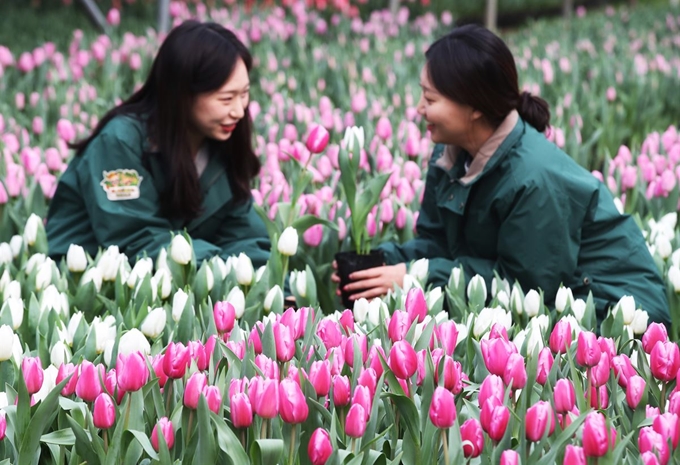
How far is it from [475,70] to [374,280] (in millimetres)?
677

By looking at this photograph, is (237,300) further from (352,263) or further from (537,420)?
(537,420)

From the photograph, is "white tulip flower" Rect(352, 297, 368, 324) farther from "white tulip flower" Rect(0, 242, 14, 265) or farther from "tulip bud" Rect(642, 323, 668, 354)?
"white tulip flower" Rect(0, 242, 14, 265)

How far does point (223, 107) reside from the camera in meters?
3.27

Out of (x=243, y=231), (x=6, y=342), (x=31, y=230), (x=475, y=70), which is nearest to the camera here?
(x=6, y=342)

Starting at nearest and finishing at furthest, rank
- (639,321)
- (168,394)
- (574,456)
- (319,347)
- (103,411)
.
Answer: (574,456), (103,411), (168,394), (319,347), (639,321)

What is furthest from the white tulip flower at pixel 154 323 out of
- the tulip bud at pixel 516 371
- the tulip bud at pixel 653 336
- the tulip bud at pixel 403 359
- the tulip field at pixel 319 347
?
the tulip bud at pixel 653 336

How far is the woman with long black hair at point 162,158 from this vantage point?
3.24 m

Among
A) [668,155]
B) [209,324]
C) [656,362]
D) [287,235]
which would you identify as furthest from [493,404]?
[668,155]

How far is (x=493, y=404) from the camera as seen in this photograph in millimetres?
1582

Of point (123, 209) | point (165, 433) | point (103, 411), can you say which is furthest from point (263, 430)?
point (123, 209)

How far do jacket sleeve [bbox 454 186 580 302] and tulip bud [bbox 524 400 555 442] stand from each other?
1264mm

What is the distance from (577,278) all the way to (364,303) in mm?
860

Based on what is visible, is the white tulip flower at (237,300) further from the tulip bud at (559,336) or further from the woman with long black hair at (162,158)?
the woman with long black hair at (162,158)

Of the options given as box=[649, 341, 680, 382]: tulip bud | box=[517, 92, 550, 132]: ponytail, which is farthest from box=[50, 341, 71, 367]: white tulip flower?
box=[517, 92, 550, 132]: ponytail
